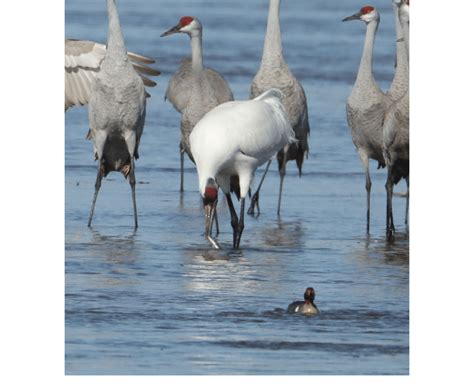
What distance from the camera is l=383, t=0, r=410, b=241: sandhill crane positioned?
14.4 m

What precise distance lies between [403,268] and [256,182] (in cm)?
423

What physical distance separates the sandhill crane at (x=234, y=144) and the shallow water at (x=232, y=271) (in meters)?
0.45

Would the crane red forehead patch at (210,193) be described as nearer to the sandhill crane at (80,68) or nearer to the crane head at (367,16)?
the sandhill crane at (80,68)

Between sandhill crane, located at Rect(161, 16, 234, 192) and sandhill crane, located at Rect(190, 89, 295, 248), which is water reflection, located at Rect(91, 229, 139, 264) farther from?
sandhill crane, located at Rect(161, 16, 234, 192)

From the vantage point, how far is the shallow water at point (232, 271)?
1035cm

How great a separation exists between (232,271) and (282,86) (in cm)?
375

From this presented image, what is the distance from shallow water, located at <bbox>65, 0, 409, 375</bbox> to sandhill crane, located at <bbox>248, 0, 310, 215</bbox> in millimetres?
416

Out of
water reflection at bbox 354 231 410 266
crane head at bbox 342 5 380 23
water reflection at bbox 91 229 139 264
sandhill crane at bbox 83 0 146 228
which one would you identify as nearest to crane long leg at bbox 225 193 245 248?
water reflection at bbox 91 229 139 264

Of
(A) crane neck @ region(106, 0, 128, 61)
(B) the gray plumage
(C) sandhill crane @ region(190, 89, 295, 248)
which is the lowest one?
(C) sandhill crane @ region(190, 89, 295, 248)

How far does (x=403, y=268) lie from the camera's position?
13.1 m

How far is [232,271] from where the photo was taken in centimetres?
1283

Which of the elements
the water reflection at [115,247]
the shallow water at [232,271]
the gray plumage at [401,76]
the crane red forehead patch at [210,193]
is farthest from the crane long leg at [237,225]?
the gray plumage at [401,76]
